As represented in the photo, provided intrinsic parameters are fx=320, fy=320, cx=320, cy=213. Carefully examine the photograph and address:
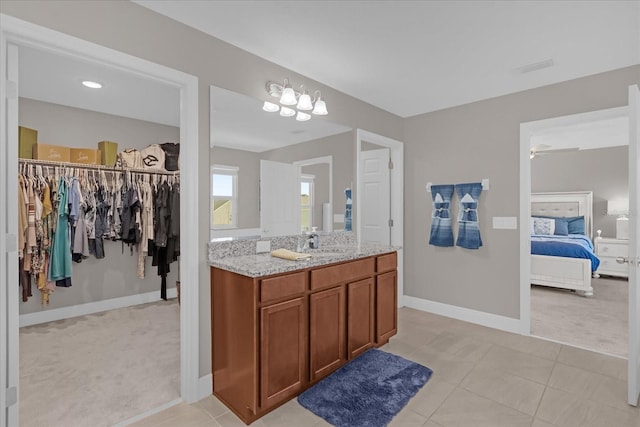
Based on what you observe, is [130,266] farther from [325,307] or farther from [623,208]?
[623,208]

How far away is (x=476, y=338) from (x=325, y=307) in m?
1.84

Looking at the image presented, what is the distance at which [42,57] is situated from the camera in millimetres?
2518

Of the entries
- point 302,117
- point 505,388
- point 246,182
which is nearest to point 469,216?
point 505,388

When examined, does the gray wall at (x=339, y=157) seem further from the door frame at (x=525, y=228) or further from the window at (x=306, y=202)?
the door frame at (x=525, y=228)

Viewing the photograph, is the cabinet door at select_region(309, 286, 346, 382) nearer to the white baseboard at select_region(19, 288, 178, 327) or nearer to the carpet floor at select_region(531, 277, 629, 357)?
the carpet floor at select_region(531, 277, 629, 357)

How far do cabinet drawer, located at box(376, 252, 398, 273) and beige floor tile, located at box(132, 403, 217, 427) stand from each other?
166cm

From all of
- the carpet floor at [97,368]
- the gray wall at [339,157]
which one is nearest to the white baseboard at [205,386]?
the carpet floor at [97,368]

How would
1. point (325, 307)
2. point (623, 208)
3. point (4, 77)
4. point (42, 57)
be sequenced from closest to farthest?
point (4, 77)
point (325, 307)
point (42, 57)
point (623, 208)

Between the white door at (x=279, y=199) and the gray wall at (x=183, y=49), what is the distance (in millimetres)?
551

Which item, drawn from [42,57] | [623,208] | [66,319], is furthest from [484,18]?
[623,208]

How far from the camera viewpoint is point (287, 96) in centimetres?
258

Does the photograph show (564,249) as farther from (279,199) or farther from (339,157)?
(279,199)

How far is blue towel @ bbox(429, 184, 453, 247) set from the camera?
3746 mm

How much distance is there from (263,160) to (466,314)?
9.35 ft
